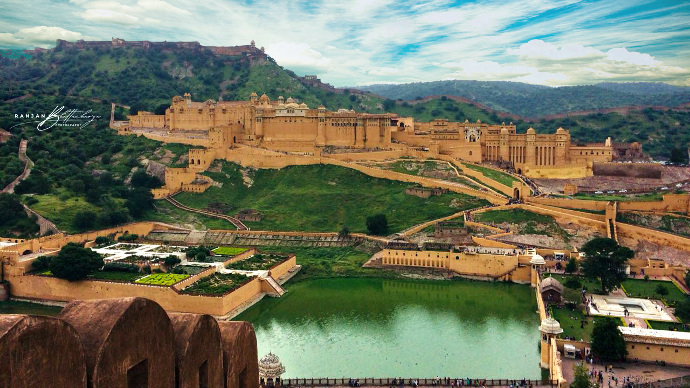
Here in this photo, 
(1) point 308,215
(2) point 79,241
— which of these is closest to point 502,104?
(1) point 308,215

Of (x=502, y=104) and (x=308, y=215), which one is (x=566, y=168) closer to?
(x=308, y=215)

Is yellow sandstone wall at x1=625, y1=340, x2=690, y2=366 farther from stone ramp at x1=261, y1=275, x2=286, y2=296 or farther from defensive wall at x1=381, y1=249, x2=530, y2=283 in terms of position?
stone ramp at x1=261, y1=275, x2=286, y2=296

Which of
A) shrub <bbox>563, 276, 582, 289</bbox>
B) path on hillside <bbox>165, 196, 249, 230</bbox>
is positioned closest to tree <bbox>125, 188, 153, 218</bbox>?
path on hillside <bbox>165, 196, 249, 230</bbox>

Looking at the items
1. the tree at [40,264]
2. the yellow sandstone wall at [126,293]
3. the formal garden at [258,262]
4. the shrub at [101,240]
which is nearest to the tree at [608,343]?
the yellow sandstone wall at [126,293]

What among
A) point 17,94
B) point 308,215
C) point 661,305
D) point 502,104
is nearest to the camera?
point 661,305

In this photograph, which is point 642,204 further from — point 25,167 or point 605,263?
point 25,167

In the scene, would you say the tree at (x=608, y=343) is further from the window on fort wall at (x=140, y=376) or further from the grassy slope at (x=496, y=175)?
the grassy slope at (x=496, y=175)
